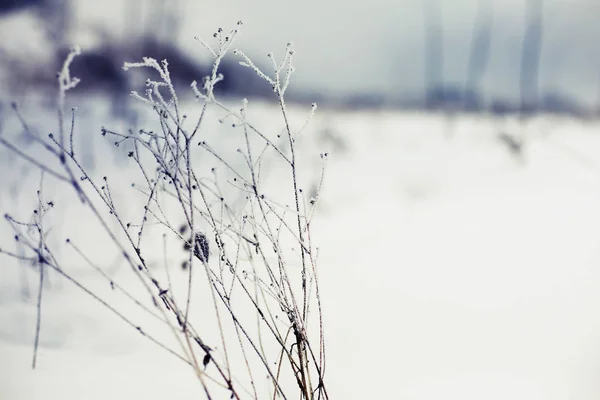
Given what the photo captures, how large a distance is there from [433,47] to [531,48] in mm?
501

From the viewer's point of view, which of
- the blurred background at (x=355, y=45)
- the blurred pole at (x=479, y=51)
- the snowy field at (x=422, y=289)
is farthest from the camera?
the blurred pole at (x=479, y=51)

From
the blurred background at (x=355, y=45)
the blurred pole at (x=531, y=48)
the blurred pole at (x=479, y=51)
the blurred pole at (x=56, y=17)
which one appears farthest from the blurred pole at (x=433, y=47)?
the blurred pole at (x=56, y=17)

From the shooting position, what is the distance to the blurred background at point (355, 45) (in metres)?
1.76

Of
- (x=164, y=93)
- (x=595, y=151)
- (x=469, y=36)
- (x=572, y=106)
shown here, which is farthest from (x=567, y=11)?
(x=164, y=93)

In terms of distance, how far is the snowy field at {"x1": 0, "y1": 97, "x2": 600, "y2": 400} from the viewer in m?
1.53

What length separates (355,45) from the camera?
2.06 m

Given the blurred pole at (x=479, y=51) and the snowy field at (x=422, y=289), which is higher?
the blurred pole at (x=479, y=51)

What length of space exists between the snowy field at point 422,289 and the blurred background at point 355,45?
306 mm

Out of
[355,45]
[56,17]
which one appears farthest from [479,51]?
[56,17]

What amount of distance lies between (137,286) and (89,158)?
60cm

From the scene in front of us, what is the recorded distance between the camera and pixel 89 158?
200cm

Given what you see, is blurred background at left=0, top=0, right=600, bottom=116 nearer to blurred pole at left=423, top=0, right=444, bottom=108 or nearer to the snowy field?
blurred pole at left=423, top=0, right=444, bottom=108

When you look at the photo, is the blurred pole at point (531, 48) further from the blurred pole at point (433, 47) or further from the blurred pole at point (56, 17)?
the blurred pole at point (56, 17)

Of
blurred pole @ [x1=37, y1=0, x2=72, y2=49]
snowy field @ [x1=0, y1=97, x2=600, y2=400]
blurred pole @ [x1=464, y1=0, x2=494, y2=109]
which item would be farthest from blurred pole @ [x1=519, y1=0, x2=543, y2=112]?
blurred pole @ [x1=37, y1=0, x2=72, y2=49]
